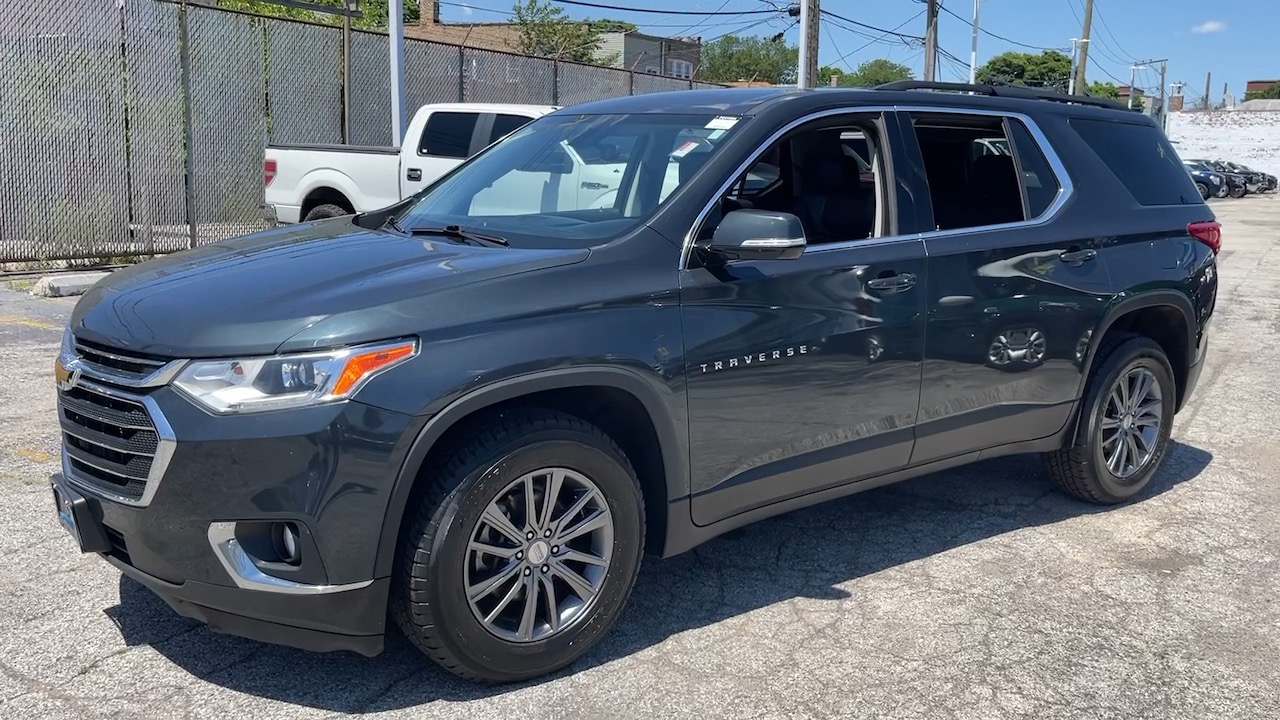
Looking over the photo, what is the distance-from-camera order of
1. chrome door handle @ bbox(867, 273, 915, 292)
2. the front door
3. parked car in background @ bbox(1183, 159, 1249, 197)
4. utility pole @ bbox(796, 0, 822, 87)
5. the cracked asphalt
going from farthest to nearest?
parked car in background @ bbox(1183, 159, 1249, 197)
utility pole @ bbox(796, 0, 822, 87)
chrome door handle @ bbox(867, 273, 915, 292)
the front door
the cracked asphalt

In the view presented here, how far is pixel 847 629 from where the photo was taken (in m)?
4.08

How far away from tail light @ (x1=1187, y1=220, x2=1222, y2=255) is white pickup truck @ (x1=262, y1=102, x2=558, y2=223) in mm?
7225

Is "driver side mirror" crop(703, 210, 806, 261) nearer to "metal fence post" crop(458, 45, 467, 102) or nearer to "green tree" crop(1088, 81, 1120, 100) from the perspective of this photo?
"metal fence post" crop(458, 45, 467, 102)

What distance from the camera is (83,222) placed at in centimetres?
1254

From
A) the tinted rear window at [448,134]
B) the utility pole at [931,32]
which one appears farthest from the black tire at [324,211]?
the utility pole at [931,32]

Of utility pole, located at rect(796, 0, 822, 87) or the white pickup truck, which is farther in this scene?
utility pole, located at rect(796, 0, 822, 87)

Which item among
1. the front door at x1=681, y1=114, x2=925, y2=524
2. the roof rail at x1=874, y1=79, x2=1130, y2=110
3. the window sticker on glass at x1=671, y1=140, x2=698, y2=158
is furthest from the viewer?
the roof rail at x1=874, y1=79, x2=1130, y2=110

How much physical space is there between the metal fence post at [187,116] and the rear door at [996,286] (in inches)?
422

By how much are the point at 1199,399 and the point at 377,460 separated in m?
Result: 6.85

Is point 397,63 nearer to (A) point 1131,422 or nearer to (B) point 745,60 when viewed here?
(A) point 1131,422

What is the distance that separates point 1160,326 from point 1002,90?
58.3 inches

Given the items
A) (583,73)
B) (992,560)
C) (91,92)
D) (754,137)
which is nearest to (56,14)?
(91,92)

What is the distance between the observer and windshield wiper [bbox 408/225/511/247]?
3865mm

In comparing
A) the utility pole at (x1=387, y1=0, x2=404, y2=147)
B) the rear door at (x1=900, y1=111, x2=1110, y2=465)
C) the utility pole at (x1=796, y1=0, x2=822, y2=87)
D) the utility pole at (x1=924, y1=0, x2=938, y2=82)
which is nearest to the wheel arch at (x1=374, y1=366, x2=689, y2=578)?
the rear door at (x1=900, y1=111, x2=1110, y2=465)
